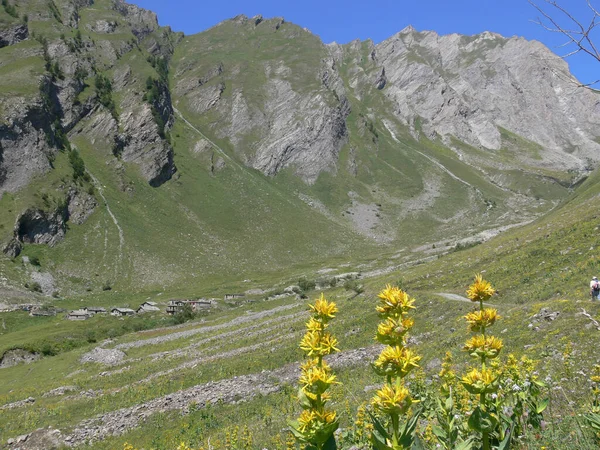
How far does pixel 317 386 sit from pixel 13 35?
175m

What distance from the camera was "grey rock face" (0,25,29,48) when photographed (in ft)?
441

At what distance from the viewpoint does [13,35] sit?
449 feet

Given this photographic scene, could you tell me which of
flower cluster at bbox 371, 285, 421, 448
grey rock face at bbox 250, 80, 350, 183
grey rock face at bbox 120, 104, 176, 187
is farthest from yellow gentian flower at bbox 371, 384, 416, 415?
grey rock face at bbox 250, 80, 350, 183

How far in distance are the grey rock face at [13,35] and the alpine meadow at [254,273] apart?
1.51ft

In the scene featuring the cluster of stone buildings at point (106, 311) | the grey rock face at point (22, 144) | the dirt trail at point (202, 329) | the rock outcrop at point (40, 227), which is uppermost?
the grey rock face at point (22, 144)

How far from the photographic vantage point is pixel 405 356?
9.61 feet

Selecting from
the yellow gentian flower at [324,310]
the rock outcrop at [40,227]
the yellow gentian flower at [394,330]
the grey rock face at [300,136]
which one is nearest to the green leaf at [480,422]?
the yellow gentian flower at [394,330]

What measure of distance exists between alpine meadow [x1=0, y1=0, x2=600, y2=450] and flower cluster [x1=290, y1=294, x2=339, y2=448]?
17 millimetres

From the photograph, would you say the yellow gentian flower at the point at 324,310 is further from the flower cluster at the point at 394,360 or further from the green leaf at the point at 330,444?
the green leaf at the point at 330,444

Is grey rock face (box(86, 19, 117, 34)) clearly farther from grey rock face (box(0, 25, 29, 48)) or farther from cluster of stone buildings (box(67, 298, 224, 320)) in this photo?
cluster of stone buildings (box(67, 298, 224, 320))

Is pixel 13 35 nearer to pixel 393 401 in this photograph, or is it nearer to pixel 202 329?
pixel 202 329

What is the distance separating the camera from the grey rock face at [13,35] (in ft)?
441

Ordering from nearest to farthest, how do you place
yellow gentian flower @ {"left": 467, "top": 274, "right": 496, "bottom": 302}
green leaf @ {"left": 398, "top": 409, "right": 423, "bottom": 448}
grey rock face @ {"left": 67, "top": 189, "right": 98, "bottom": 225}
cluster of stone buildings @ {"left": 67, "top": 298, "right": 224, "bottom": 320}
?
green leaf @ {"left": 398, "top": 409, "right": 423, "bottom": 448}, yellow gentian flower @ {"left": 467, "top": 274, "right": 496, "bottom": 302}, cluster of stone buildings @ {"left": 67, "top": 298, "right": 224, "bottom": 320}, grey rock face @ {"left": 67, "top": 189, "right": 98, "bottom": 225}

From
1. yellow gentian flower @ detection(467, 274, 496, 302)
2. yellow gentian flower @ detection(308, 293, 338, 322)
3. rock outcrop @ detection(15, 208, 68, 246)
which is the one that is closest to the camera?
yellow gentian flower @ detection(308, 293, 338, 322)
